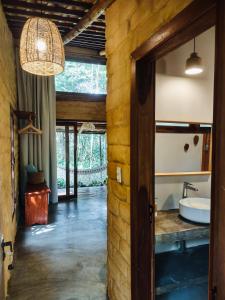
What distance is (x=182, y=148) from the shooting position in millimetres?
2561

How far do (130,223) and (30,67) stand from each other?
1.50 meters

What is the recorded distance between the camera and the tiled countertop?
187 cm

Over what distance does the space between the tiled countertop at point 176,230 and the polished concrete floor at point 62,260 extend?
0.96 metres

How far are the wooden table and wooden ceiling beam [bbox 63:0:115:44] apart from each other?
2560mm

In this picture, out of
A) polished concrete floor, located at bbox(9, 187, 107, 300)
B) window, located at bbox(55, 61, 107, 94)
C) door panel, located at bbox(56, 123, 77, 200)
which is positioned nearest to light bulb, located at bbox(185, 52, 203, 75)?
polished concrete floor, located at bbox(9, 187, 107, 300)

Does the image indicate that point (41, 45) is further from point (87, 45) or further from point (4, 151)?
point (87, 45)

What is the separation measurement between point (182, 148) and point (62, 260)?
2.02 m

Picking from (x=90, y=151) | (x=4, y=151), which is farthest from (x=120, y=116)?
(x=90, y=151)

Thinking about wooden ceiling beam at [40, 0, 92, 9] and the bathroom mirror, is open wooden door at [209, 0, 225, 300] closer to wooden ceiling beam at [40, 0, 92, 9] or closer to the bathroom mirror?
the bathroom mirror

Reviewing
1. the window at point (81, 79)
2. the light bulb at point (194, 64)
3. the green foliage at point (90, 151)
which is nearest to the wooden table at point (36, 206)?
the window at point (81, 79)

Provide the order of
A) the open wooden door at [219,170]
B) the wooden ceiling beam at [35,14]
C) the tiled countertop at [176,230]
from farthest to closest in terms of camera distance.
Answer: the wooden ceiling beam at [35,14] < the tiled countertop at [176,230] < the open wooden door at [219,170]

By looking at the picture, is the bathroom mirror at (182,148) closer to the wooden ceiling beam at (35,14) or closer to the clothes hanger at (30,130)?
the wooden ceiling beam at (35,14)

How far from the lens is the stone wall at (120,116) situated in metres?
1.52

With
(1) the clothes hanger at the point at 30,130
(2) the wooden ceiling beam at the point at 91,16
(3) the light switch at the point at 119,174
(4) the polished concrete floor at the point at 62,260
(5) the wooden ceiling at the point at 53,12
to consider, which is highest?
(5) the wooden ceiling at the point at 53,12
